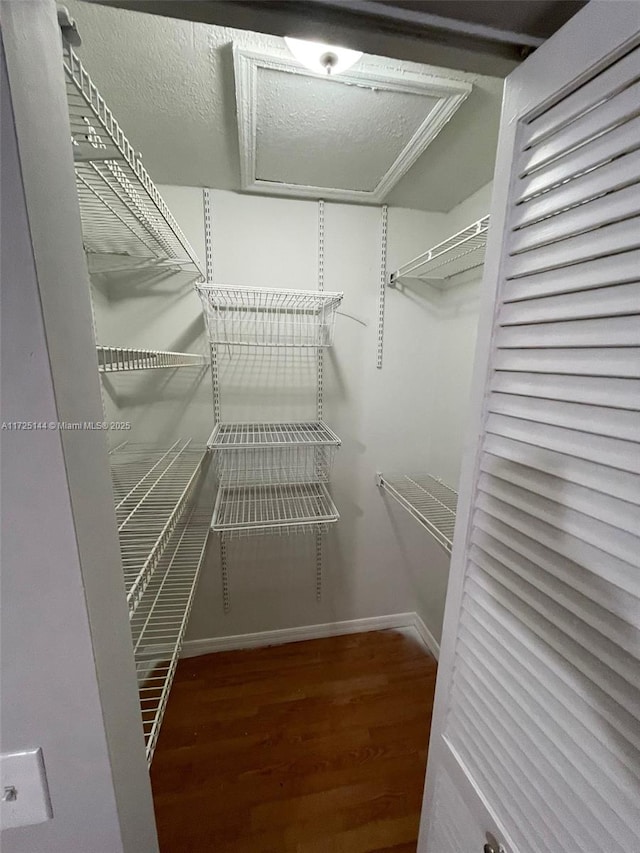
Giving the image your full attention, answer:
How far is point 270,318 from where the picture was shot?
1.47 metres

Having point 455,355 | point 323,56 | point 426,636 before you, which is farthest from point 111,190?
point 426,636

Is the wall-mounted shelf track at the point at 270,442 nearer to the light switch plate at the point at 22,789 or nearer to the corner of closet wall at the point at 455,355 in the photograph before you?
the corner of closet wall at the point at 455,355

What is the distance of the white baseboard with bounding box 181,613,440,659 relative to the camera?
1685 mm

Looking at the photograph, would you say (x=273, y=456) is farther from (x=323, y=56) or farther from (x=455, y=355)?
(x=323, y=56)

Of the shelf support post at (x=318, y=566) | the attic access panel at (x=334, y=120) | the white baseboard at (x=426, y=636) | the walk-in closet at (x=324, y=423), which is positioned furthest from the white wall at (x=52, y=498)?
the white baseboard at (x=426, y=636)

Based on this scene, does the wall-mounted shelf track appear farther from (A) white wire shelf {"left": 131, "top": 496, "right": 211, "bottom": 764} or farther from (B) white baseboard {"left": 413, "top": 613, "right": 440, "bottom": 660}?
(B) white baseboard {"left": 413, "top": 613, "right": 440, "bottom": 660}

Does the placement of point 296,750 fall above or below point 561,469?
below

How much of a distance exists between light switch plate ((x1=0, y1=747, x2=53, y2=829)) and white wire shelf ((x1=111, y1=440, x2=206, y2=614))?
24 cm

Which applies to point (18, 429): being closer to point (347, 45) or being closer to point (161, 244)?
point (347, 45)

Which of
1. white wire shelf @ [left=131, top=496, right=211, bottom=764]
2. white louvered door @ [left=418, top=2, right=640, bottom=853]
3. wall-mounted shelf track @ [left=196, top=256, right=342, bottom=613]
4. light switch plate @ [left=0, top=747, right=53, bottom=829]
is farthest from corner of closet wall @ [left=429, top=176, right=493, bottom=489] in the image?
light switch plate @ [left=0, top=747, right=53, bottom=829]

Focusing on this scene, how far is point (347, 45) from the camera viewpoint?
0.46 m

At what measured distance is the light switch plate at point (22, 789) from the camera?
1.30ft

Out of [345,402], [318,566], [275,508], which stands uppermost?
[345,402]

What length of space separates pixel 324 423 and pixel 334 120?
113 cm
